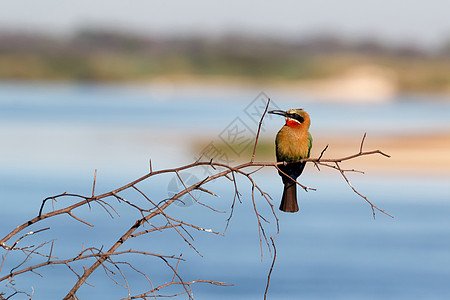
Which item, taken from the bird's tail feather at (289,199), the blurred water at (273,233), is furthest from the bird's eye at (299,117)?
the blurred water at (273,233)

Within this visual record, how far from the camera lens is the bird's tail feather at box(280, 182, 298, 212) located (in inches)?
158

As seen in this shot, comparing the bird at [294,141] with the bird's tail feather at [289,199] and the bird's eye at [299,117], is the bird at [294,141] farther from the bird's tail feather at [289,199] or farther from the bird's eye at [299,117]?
the bird's tail feather at [289,199]

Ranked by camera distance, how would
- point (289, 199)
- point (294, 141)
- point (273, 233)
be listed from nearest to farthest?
point (289, 199), point (294, 141), point (273, 233)

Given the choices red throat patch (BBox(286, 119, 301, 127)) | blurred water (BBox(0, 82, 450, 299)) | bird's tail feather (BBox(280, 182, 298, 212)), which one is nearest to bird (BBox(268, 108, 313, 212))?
red throat patch (BBox(286, 119, 301, 127))

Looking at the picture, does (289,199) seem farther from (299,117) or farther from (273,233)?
(273,233)

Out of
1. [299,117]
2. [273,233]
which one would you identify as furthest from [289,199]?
[273,233]

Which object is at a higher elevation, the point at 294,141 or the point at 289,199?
the point at 294,141

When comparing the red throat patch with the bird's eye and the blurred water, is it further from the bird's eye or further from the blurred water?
the blurred water

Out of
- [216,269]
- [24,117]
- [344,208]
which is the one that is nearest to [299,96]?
[24,117]

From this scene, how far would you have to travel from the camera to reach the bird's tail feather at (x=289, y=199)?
401cm

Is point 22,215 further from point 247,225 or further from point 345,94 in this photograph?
point 345,94

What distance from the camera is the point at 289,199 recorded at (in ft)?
13.4

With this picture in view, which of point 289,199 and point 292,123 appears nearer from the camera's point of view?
point 289,199

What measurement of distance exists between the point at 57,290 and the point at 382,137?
76.7 feet
